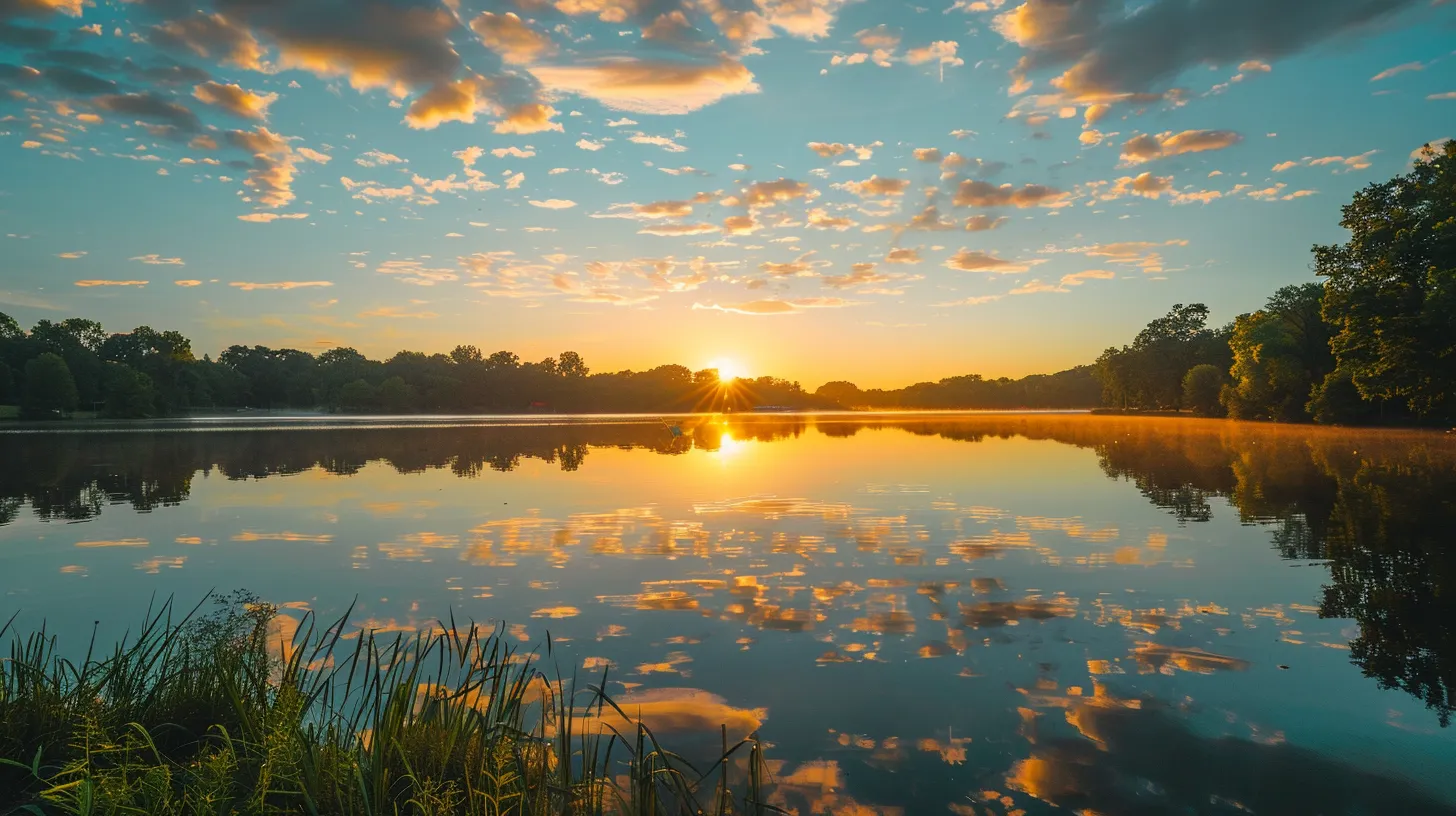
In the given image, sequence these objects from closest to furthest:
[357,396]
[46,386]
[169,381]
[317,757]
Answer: [317,757] → [46,386] → [169,381] → [357,396]

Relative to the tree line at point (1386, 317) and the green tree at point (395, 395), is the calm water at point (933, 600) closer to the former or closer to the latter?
the tree line at point (1386, 317)

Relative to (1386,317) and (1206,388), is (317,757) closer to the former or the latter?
(1386,317)

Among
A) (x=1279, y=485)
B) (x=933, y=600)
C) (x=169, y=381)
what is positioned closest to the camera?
(x=933, y=600)

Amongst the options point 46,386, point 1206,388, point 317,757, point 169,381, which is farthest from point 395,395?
point 317,757

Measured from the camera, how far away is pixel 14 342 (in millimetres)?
133625

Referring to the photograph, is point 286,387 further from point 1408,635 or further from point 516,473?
point 1408,635

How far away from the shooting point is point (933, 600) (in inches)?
483

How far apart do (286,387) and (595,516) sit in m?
191

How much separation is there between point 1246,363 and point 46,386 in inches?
6460

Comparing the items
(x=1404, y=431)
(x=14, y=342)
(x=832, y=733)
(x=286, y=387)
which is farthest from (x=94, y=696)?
(x=286, y=387)

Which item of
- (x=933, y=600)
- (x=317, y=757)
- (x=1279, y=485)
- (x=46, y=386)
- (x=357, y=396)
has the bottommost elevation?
(x=933, y=600)

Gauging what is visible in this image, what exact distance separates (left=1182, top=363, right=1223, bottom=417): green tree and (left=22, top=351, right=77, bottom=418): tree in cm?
16836

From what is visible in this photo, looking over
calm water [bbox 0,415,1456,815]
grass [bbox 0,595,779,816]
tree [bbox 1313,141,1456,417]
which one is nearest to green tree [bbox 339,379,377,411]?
calm water [bbox 0,415,1456,815]

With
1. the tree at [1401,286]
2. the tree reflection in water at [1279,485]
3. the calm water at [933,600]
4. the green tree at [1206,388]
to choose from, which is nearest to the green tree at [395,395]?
the tree reflection in water at [1279,485]
